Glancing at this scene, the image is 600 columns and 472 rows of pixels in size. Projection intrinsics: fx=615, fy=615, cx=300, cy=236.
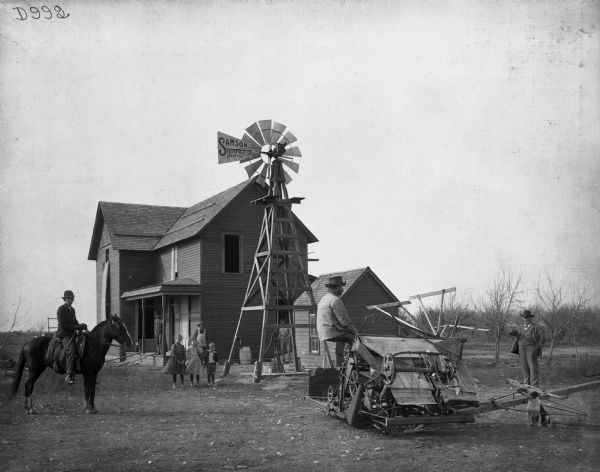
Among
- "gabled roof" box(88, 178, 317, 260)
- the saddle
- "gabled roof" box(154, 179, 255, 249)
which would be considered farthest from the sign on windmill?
the saddle

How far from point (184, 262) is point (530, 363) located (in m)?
20.8

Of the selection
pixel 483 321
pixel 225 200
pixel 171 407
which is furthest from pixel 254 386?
pixel 483 321

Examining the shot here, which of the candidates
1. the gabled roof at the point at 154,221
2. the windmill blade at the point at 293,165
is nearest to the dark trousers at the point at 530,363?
the windmill blade at the point at 293,165

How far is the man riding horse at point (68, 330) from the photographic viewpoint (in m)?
12.7

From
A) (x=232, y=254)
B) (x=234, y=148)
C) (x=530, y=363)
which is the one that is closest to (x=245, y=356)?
(x=232, y=254)

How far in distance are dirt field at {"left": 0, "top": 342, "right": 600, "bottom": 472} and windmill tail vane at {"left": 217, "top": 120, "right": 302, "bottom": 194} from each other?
8.59 meters

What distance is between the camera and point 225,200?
29.5m

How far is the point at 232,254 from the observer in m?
29.1

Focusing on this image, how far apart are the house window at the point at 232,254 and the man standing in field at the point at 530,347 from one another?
18.5 meters

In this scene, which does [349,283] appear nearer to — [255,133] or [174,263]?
[255,133]

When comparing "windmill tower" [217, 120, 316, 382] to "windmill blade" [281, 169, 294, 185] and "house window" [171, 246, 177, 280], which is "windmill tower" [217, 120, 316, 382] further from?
"house window" [171, 246, 177, 280]

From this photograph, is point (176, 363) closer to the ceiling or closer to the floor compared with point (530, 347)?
closer to the floor

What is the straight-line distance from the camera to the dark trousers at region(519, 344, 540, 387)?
37.6 feet

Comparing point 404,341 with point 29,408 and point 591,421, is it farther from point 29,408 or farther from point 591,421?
point 29,408
